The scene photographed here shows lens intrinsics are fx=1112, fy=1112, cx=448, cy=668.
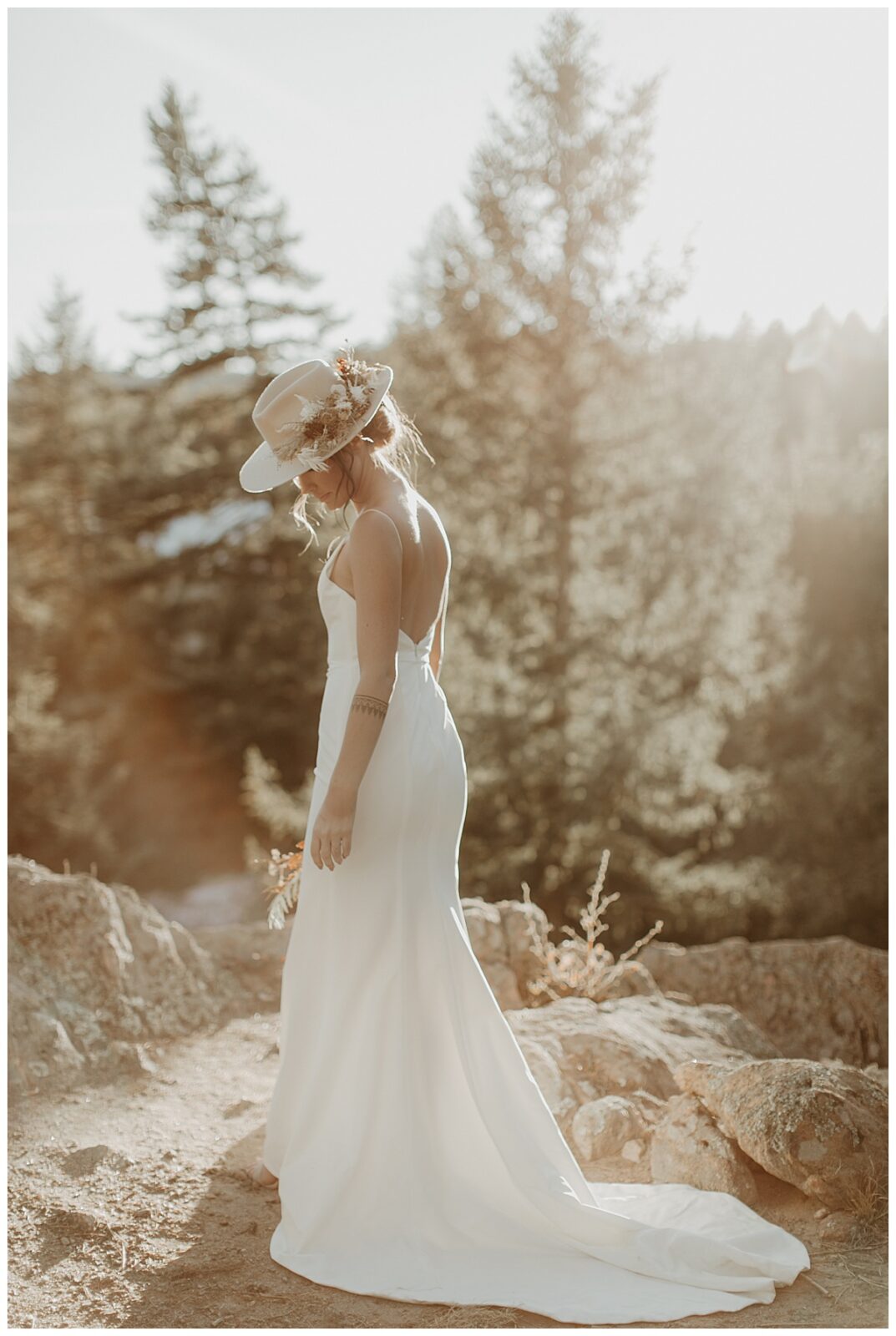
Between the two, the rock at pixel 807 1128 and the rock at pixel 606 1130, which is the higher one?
the rock at pixel 807 1128

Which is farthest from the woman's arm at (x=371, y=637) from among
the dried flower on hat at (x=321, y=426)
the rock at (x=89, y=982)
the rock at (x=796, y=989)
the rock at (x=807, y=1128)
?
the rock at (x=796, y=989)

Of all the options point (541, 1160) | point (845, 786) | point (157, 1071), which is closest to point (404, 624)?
point (541, 1160)

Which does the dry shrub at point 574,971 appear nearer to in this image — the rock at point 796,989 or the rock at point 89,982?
the rock at point 796,989

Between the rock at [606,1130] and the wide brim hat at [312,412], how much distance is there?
7.84ft

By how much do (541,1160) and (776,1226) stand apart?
758mm

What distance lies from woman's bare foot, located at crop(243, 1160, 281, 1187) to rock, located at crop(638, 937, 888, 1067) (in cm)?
350

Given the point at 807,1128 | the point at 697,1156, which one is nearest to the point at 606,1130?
the point at 697,1156

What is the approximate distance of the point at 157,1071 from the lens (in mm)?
4566

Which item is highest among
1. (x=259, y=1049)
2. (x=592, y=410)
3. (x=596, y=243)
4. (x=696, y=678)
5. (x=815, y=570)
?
(x=596, y=243)

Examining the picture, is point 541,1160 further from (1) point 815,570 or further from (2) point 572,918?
(1) point 815,570

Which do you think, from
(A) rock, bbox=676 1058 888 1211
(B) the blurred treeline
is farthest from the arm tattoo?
(B) the blurred treeline

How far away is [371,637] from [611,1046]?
227 centimetres

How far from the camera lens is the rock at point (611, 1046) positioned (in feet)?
13.6

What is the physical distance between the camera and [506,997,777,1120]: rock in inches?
163
